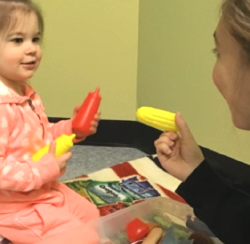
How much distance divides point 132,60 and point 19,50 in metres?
0.75

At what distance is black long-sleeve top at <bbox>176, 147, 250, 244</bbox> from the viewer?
82 centimetres

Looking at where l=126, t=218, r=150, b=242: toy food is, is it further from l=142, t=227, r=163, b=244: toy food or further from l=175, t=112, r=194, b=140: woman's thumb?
l=175, t=112, r=194, b=140: woman's thumb

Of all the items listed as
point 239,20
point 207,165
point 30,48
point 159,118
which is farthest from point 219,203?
point 30,48

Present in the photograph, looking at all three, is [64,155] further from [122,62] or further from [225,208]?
[122,62]

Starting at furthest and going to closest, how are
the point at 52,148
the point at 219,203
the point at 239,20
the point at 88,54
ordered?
the point at 88,54 → the point at 52,148 → the point at 219,203 → the point at 239,20

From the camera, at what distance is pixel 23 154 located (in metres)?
0.97

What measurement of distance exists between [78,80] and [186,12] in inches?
16.6

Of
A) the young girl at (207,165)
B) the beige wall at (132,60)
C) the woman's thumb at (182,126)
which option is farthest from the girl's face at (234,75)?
the beige wall at (132,60)

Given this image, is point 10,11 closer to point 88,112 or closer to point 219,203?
point 88,112

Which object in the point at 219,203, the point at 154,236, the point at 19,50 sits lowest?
the point at 154,236

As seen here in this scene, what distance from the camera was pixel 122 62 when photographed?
168 centimetres

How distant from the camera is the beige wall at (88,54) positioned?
1.62 m

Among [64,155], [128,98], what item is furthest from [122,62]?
[64,155]

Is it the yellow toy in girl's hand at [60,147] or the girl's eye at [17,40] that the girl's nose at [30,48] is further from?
the yellow toy in girl's hand at [60,147]
